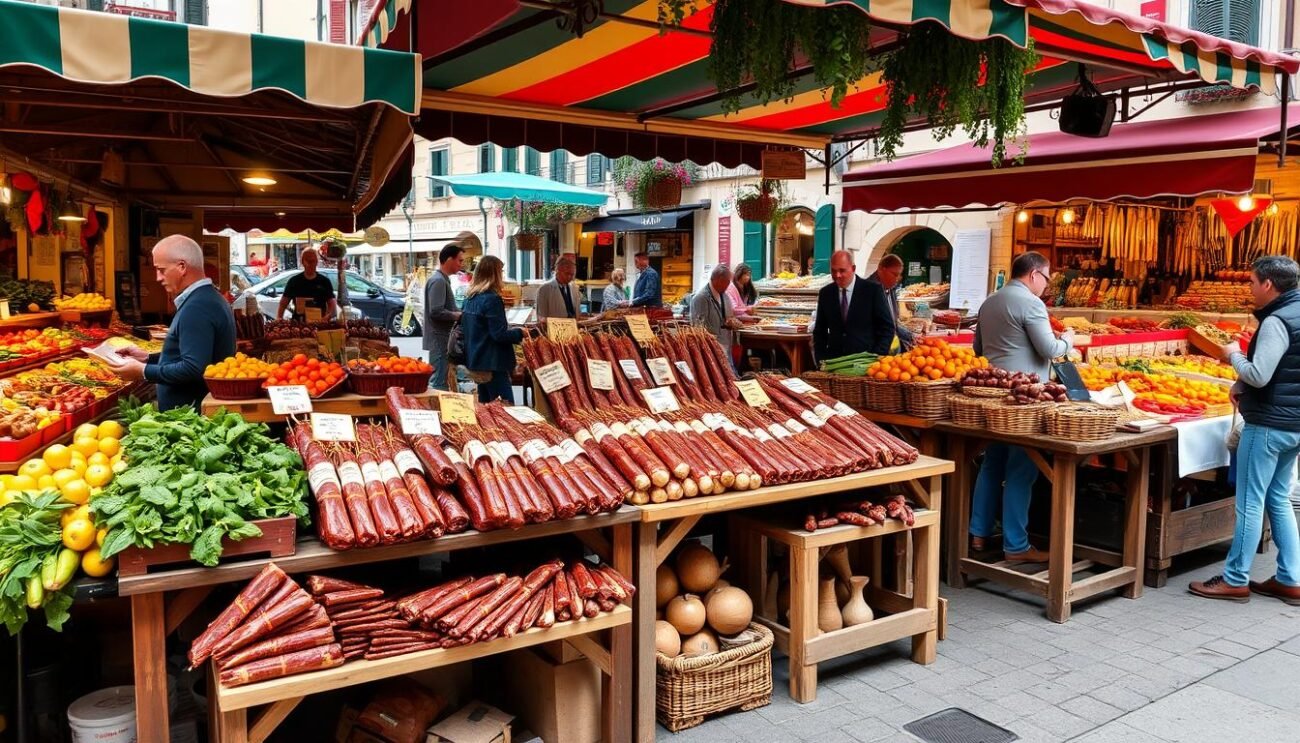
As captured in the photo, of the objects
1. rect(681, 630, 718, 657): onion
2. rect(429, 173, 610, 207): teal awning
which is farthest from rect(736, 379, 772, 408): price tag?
rect(429, 173, 610, 207): teal awning

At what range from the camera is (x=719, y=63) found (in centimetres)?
441

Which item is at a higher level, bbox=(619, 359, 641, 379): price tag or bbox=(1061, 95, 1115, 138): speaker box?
bbox=(1061, 95, 1115, 138): speaker box

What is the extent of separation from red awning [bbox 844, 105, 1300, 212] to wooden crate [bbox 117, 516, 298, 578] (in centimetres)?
699

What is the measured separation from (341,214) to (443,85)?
21.2 feet

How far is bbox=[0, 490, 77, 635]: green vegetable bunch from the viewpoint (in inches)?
106

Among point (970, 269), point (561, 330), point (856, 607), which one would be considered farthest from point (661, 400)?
point (970, 269)

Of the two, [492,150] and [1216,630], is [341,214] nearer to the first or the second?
[1216,630]

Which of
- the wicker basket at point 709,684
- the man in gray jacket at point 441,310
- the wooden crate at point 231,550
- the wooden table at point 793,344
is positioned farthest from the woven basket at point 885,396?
A: the wooden table at point 793,344

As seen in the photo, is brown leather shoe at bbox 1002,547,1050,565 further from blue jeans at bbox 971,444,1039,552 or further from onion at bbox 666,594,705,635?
onion at bbox 666,594,705,635

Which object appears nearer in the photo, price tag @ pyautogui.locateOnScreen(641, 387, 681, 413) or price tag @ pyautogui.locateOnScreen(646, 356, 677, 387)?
price tag @ pyautogui.locateOnScreen(641, 387, 681, 413)

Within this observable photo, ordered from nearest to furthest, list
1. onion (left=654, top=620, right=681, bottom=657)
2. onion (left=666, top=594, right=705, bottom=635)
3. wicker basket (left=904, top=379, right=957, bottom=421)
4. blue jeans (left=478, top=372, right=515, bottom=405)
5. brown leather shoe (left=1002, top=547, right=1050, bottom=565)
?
onion (left=654, top=620, right=681, bottom=657), onion (left=666, top=594, right=705, bottom=635), wicker basket (left=904, top=379, right=957, bottom=421), brown leather shoe (left=1002, top=547, right=1050, bottom=565), blue jeans (left=478, top=372, right=515, bottom=405)

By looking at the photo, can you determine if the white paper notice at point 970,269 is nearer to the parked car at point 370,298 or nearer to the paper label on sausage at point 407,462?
the parked car at point 370,298

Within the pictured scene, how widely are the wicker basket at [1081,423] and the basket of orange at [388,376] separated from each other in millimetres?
3455

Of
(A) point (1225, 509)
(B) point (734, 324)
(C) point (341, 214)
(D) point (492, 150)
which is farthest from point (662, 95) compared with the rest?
(D) point (492, 150)
